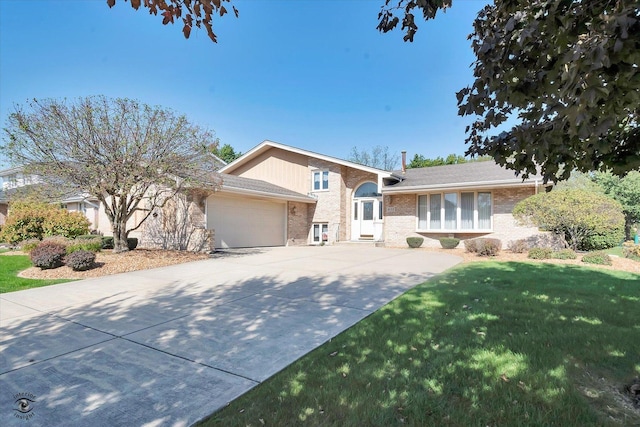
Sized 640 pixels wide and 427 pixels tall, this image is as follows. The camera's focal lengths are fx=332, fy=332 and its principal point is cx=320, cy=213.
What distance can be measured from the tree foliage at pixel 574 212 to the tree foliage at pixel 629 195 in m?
15.6

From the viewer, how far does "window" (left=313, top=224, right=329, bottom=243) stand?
19.8m

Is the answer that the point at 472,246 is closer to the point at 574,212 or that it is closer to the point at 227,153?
the point at 574,212

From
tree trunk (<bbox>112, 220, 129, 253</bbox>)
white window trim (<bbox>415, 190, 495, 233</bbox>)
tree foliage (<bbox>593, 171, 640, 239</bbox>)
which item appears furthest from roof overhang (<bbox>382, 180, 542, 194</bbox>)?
tree foliage (<bbox>593, 171, 640, 239</bbox>)

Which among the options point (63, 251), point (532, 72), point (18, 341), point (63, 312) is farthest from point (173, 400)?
point (63, 251)

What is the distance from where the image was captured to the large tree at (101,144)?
10.0m

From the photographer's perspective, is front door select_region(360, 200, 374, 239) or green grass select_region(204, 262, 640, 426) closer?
green grass select_region(204, 262, 640, 426)

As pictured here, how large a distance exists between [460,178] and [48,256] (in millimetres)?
16356

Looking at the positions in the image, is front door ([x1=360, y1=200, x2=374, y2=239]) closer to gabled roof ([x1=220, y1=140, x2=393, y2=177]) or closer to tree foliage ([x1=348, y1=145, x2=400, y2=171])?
gabled roof ([x1=220, y1=140, x2=393, y2=177])

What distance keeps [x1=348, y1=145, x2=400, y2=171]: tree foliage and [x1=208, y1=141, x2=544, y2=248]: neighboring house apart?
24170 millimetres

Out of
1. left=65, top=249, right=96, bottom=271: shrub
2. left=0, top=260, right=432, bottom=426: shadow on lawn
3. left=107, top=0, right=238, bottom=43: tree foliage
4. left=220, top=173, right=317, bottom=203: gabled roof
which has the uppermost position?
left=220, top=173, right=317, bottom=203: gabled roof

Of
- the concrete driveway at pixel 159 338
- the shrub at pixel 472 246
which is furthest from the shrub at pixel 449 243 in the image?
the concrete driveway at pixel 159 338

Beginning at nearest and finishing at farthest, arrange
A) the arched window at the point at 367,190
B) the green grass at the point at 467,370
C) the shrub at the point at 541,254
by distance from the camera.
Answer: the green grass at the point at 467,370
the shrub at the point at 541,254
the arched window at the point at 367,190

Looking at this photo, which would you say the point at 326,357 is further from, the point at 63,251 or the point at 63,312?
the point at 63,251

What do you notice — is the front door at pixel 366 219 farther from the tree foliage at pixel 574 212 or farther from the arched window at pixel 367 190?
the tree foliage at pixel 574 212
